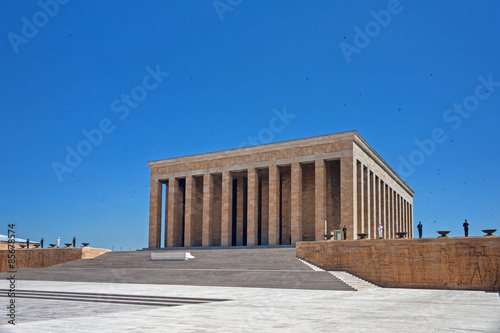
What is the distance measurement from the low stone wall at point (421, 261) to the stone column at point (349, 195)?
7.83m

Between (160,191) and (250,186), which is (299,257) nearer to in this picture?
(250,186)

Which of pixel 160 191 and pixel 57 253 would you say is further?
pixel 160 191

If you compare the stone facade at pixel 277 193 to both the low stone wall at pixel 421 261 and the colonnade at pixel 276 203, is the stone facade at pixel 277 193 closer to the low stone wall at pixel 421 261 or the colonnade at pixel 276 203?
the colonnade at pixel 276 203

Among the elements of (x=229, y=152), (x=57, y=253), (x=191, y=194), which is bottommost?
(x=57, y=253)

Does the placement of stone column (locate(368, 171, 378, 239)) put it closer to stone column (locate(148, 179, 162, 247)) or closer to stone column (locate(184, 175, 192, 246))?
stone column (locate(184, 175, 192, 246))

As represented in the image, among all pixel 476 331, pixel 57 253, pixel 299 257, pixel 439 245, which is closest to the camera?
pixel 476 331

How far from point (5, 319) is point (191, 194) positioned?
92.7ft

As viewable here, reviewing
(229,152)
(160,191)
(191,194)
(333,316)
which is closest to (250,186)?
(229,152)

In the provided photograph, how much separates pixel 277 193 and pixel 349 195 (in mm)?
5445

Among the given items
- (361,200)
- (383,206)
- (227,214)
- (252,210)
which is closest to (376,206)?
(383,206)

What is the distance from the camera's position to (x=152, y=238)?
3912 cm

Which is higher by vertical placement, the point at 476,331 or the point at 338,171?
the point at 338,171

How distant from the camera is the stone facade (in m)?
31.7

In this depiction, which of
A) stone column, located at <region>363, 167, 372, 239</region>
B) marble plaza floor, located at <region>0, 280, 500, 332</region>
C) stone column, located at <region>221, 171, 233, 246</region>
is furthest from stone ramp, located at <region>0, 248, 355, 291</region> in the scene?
stone column, located at <region>363, 167, 372, 239</region>
